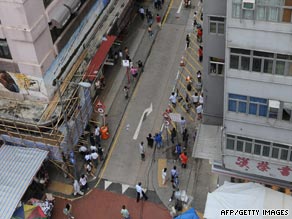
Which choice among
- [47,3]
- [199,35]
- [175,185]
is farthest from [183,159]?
[199,35]

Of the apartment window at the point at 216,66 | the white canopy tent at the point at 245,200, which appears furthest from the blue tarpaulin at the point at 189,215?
the apartment window at the point at 216,66

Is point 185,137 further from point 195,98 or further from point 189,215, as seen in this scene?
point 189,215

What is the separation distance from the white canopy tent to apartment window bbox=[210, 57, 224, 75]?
247 inches

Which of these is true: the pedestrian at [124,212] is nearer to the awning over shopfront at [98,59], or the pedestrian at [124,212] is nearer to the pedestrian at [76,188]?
the pedestrian at [76,188]

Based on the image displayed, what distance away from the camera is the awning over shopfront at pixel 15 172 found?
94.8ft

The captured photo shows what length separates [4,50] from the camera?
3083 centimetres

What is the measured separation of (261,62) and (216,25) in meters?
4.94

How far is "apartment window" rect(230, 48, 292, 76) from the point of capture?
71.0 feet

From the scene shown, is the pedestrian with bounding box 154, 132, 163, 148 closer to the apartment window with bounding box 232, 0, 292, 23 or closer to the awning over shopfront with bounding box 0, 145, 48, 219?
the awning over shopfront with bounding box 0, 145, 48, 219

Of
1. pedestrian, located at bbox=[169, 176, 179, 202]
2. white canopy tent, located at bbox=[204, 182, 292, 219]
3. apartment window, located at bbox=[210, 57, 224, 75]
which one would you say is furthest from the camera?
pedestrian, located at bbox=[169, 176, 179, 202]

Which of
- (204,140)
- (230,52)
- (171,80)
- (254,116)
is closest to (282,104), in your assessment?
(254,116)

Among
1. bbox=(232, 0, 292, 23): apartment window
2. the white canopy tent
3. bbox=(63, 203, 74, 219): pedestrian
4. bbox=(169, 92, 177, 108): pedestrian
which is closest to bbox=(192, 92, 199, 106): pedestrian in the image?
bbox=(169, 92, 177, 108): pedestrian

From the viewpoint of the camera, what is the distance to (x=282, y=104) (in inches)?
904

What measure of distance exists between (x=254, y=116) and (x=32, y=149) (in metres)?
14.6
